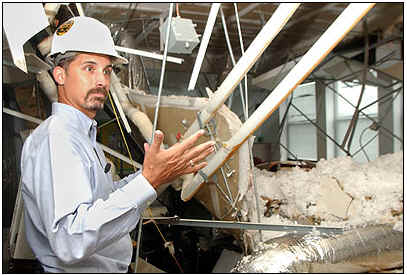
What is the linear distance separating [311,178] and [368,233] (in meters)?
0.39

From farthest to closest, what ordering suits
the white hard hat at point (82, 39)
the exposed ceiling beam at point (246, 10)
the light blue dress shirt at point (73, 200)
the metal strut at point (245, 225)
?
1. the exposed ceiling beam at point (246, 10)
2. the metal strut at point (245, 225)
3. the white hard hat at point (82, 39)
4. the light blue dress shirt at point (73, 200)

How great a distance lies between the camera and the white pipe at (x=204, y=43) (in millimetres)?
1149


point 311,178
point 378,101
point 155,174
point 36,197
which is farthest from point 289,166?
point 36,197

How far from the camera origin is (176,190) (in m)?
1.32

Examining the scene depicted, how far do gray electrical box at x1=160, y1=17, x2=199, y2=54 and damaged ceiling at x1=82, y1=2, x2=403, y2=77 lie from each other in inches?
2.8

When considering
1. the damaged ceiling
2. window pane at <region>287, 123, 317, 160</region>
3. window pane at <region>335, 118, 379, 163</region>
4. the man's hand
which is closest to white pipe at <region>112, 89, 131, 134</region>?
the damaged ceiling

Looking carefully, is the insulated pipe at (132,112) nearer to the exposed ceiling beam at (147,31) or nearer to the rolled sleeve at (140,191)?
the exposed ceiling beam at (147,31)

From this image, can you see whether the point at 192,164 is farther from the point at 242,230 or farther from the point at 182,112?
the point at 242,230

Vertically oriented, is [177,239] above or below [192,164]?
below

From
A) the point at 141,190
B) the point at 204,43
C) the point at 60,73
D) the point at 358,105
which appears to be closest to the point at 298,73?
the point at 204,43

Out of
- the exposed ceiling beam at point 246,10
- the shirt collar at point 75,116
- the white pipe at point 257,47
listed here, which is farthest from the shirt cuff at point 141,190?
the exposed ceiling beam at point 246,10

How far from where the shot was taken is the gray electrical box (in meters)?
1.14

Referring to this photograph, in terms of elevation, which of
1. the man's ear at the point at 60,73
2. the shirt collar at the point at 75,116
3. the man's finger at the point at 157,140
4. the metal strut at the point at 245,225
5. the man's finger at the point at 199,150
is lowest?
the metal strut at the point at 245,225

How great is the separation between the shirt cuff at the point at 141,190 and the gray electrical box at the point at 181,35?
607mm
